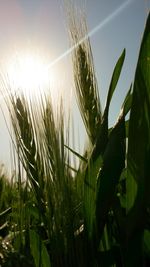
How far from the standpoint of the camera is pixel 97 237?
50 cm

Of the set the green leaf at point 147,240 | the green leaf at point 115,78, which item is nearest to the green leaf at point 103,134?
the green leaf at point 115,78

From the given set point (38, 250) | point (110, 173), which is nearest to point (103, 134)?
point (110, 173)

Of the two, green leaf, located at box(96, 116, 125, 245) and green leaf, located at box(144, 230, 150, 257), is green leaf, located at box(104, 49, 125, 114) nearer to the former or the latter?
green leaf, located at box(96, 116, 125, 245)

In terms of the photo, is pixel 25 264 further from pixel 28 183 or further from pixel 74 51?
pixel 74 51

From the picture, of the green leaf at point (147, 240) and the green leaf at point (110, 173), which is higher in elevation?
the green leaf at point (110, 173)

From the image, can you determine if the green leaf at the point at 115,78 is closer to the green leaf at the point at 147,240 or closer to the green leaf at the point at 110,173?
the green leaf at the point at 110,173

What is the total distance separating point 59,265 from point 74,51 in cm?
42

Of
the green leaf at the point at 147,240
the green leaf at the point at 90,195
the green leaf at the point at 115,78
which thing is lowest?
the green leaf at the point at 147,240

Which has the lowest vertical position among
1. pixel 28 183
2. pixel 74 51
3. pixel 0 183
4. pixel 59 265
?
pixel 59 265

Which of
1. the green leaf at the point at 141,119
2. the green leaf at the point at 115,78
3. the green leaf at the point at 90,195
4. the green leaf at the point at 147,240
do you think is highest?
the green leaf at the point at 115,78

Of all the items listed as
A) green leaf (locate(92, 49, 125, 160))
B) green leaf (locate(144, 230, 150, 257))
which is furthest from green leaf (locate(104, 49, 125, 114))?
green leaf (locate(144, 230, 150, 257))

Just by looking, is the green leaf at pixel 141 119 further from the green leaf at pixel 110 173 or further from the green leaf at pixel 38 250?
the green leaf at pixel 38 250

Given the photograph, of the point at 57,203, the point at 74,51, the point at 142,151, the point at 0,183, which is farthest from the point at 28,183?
the point at 0,183

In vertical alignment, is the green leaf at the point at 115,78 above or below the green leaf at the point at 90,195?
above
